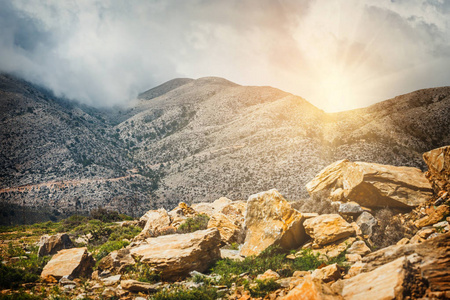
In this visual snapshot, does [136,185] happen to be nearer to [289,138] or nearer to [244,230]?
[289,138]

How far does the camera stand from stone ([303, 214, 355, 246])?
31.3 ft

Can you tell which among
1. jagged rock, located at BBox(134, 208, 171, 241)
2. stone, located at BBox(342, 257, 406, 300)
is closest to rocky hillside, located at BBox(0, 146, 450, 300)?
stone, located at BBox(342, 257, 406, 300)

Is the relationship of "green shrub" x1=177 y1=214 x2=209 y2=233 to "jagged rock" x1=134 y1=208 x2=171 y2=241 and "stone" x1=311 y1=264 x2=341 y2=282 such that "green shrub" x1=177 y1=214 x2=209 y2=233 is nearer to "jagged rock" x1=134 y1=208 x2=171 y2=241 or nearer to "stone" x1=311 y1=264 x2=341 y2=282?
"jagged rock" x1=134 y1=208 x2=171 y2=241

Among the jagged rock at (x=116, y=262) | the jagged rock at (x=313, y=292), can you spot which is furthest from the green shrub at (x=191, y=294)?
the jagged rock at (x=116, y=262)

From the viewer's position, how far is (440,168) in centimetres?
1041

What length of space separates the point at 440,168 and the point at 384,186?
7.80ft

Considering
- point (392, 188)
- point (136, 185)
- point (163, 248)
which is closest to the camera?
point (163, 248)

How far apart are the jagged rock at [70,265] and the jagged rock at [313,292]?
921 centimetres

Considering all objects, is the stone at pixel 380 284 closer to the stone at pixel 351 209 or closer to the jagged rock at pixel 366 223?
the jagged rock at pixel 366 223

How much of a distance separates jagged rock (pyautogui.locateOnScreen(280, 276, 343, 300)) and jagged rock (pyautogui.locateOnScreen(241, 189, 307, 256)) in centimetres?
469

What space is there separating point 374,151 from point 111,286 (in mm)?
65648

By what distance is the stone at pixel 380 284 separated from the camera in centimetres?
439

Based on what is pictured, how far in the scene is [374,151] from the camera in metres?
57.7

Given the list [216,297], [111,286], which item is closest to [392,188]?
[216,297]
